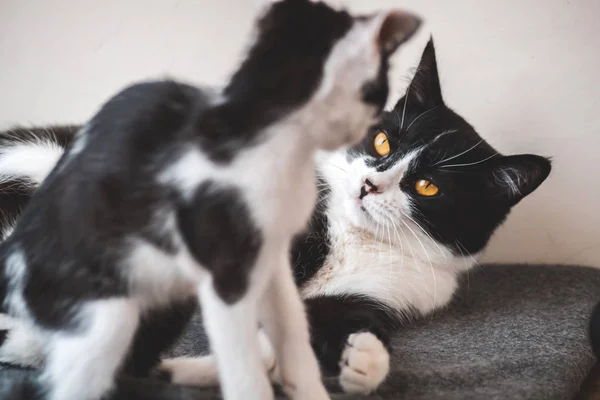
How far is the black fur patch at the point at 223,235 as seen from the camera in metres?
0.45

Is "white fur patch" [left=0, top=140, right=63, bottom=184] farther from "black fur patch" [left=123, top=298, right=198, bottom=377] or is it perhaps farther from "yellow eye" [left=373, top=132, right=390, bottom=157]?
"yellow eye" [left=373, top=132, right=390, bottom=157]

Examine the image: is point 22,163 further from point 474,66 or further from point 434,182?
point 474,66

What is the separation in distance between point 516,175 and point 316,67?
613 millimetres

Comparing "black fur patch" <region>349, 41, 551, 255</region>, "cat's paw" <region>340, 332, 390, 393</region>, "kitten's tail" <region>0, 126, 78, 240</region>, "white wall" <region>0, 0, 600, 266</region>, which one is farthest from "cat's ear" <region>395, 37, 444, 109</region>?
"kitten's tail" <region>0, 126, 78, 240</region>

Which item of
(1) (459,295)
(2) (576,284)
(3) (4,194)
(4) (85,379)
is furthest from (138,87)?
(2) (576,284)

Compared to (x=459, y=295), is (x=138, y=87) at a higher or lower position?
higher

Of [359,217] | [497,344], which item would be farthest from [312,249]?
[497,344]

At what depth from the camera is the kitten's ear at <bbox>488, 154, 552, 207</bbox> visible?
0.92 metres

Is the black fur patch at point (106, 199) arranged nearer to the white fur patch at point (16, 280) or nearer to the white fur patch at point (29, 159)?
the white fur patch at point (16, 280)

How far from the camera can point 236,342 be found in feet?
1.52

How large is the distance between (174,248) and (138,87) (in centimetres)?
17

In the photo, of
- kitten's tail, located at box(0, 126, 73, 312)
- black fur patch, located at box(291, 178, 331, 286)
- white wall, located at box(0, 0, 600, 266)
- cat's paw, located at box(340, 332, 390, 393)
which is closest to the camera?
cat's paw, located at box(340, 332, 390, 393)

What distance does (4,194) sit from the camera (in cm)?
88

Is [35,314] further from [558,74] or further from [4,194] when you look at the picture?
[558,74]
